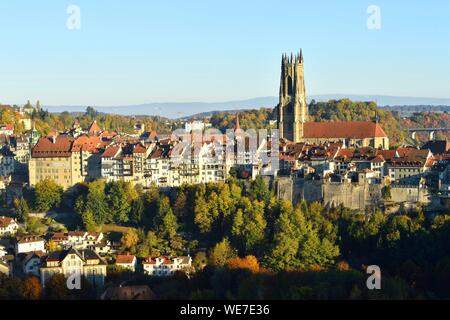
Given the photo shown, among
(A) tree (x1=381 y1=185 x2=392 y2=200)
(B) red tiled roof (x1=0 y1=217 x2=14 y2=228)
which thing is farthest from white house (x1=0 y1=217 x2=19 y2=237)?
(A) tree (x1=381 y1=185 x2=392 y2=200)

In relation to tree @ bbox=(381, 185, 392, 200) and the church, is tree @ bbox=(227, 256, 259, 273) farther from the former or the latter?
the church

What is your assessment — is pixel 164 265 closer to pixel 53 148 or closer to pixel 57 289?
pixel 57 289

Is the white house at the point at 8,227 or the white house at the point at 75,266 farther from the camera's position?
the white house at the point at 8,227

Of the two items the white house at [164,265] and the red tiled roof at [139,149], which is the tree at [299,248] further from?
the red tiled roof at [139,149]

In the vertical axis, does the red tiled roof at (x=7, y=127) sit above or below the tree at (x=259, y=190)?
above

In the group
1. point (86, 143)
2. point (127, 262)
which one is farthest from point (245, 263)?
point (86, 143)

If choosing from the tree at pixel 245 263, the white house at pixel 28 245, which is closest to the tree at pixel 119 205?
the white house at pixel 28 245

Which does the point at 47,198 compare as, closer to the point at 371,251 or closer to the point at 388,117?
A: the point at 371,251
